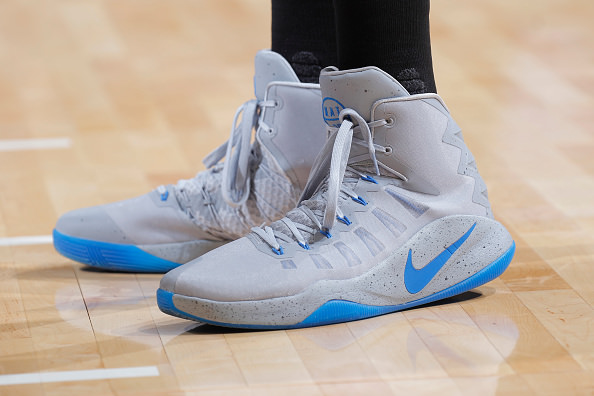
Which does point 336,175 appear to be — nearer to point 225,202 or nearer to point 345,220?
point 345,220

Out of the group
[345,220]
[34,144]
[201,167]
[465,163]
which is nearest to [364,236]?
[345,220]

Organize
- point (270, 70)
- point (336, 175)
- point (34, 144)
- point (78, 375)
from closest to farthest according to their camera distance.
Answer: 1. point (78, 375)
2. point (336, 175)
3. point (270, 70)
4. point (34, 144)

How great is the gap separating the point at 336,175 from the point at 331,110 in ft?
0.29

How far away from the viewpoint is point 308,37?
1.31 meters

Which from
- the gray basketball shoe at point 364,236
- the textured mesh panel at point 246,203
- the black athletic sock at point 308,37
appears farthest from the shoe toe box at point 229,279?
the black athletic sock at point 308,37

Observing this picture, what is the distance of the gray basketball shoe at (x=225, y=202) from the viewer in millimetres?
1251

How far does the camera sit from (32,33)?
2867mm

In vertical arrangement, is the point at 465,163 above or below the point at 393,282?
above

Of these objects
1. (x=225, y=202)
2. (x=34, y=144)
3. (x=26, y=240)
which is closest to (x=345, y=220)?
(x=225, y=202)

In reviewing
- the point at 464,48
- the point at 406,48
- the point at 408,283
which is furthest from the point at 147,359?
the point at 464,48

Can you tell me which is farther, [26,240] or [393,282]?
[26,240]

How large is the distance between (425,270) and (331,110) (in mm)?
209

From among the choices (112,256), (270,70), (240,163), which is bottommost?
(112,256)

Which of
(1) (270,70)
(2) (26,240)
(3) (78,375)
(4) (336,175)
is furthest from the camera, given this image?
(2) (26,240)
